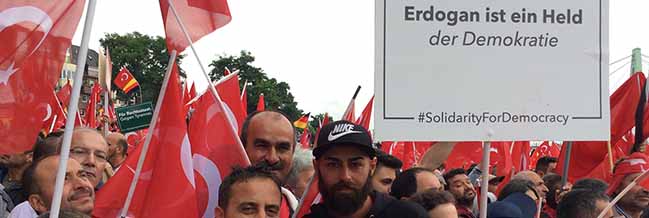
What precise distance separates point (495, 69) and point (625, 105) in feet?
13.4

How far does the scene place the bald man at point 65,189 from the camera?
3.86m

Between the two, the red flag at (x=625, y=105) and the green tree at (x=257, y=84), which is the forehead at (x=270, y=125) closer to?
the red flag at (x=625, y=105)

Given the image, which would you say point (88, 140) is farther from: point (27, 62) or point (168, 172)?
point (27, 62)

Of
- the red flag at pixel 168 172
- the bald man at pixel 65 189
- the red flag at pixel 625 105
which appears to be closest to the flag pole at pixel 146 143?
the red flag at pixel 168 172

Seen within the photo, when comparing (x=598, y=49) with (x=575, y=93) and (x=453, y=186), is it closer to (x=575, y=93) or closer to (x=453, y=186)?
(x=575, y=93)

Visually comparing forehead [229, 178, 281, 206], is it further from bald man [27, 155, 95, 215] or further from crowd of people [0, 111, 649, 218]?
bald man [27, 155, 95, 215]

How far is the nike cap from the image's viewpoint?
3.58m

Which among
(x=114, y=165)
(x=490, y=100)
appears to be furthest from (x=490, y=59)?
(x=114, y=165)

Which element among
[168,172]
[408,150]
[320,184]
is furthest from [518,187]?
[408,150]

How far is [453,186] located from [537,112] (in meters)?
2.84

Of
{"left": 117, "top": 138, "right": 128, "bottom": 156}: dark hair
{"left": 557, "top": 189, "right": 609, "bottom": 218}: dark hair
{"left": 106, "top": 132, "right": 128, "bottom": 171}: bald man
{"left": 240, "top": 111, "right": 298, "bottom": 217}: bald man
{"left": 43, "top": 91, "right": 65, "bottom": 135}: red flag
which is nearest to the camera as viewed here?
{"left": 43, "top": 91, "right": 65, "bottom": 135}: red flag

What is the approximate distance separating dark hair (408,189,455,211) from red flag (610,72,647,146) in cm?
338

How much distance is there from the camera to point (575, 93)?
3.46 m

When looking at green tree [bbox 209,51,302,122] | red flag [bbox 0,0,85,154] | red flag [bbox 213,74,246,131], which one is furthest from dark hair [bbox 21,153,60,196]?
green tree [bbox 209,51,302,122]
